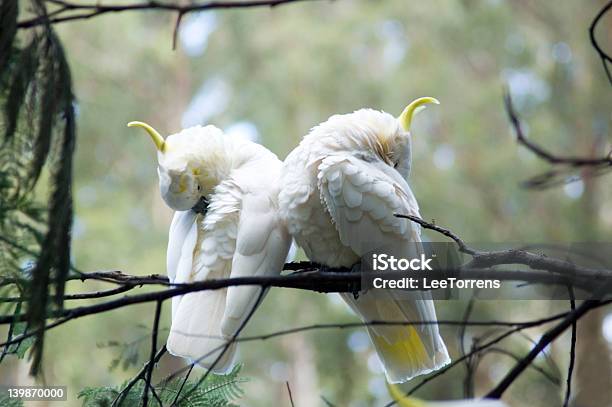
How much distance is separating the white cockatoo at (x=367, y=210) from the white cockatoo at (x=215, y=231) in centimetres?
9

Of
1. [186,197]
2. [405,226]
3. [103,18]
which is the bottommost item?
[405,226]

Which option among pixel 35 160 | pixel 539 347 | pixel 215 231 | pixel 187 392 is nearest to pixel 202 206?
pixel 215 231

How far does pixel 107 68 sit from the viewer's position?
317 inches

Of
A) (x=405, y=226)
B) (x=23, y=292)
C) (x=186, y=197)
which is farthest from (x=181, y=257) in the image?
(x=23, y=292)

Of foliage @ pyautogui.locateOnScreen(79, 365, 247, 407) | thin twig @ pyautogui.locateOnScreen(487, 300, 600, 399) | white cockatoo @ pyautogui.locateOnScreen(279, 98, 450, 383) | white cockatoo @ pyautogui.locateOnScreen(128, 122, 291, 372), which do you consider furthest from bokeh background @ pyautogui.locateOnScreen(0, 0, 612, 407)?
thin twig @ pyautogui.locateOnScreen(487, 300, 600, 399)

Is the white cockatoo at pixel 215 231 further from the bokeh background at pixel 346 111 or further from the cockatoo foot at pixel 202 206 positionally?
the bokeh background at pixel 346 111

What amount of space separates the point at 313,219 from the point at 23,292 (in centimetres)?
94

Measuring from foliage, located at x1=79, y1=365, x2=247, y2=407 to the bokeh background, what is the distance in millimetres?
3668

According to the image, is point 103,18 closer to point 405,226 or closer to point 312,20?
point 312,20

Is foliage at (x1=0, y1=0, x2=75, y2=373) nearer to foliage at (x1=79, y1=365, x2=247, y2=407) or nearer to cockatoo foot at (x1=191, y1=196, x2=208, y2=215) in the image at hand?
foliage at (x1=79, y1=365, x2=247, y2=407)

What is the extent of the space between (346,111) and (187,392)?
245 inches

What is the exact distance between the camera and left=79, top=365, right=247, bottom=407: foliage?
5.39ft

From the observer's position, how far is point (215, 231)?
2098 mm

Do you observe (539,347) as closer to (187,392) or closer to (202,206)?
(187,392)
